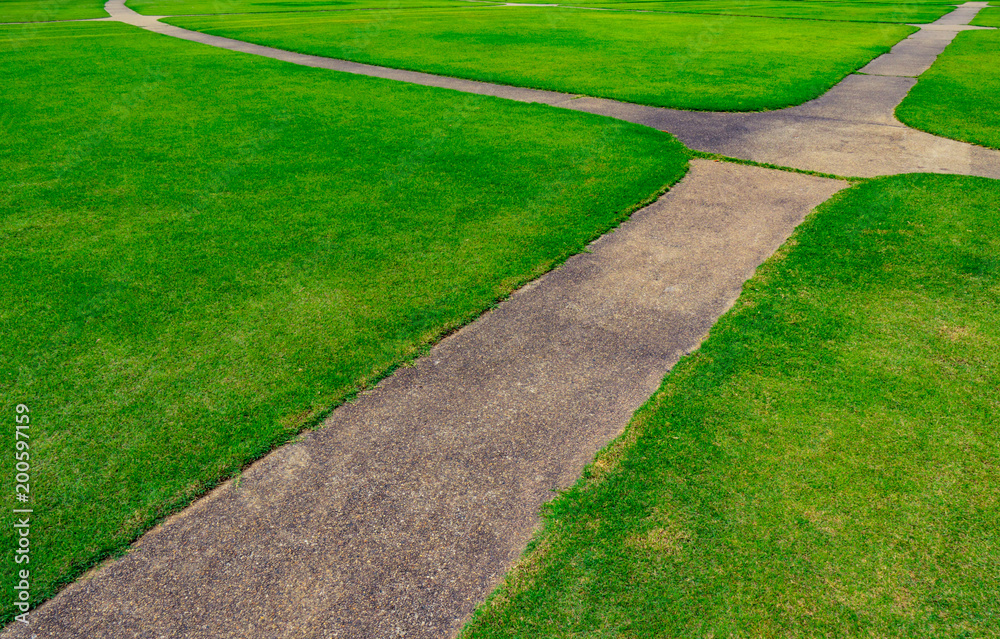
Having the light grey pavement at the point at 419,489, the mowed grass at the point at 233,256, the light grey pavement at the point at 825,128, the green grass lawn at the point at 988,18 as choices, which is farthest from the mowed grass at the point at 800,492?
the green grass lawn at the point at 988,18

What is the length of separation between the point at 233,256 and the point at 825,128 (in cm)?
1151

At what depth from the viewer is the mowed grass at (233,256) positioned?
4211 millimetres

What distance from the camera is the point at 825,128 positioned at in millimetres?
11789

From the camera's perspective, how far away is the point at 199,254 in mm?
6887

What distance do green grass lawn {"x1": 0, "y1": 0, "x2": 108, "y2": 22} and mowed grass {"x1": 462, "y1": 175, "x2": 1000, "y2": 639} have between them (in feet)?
142

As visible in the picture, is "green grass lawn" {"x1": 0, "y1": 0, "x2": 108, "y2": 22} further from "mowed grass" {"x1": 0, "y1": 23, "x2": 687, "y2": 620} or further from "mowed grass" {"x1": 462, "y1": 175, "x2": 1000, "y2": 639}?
"mowed grass" {"x1": 462, "y1": 175, "x2": 1000, "y2": 639}

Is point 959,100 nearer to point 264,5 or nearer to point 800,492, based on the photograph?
point 800,492

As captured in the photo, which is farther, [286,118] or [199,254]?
[286,118]

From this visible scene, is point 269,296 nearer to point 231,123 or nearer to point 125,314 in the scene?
point 125,314

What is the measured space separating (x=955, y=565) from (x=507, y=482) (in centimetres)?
267

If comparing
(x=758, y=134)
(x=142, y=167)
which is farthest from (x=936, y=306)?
(x=142, y=167)

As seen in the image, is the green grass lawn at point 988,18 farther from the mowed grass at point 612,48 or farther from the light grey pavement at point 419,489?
the light grey pavement at point 419,489

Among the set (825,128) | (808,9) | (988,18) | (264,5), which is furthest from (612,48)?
(264,5)

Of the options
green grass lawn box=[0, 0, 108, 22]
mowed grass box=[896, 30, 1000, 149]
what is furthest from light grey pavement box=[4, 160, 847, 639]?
green grass lawn box=[0, 0, 108, 22]
